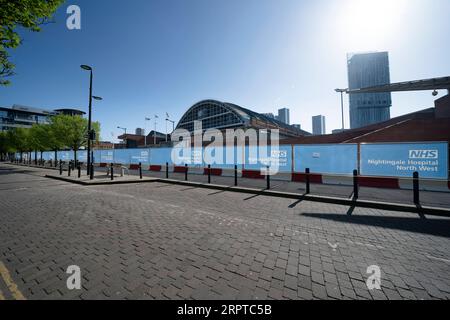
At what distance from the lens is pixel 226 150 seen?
17.6m

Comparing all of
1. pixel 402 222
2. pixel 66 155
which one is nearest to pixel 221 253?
pixel 402 222

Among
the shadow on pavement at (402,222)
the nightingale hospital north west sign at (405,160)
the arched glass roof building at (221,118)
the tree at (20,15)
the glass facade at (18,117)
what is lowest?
the shadow on pavement at (402,222)

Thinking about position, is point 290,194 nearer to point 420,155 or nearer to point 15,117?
point 420,155

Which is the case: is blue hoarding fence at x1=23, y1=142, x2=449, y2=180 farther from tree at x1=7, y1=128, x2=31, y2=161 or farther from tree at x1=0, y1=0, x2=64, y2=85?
tree at x1=7, y1=128, x2=31, y2=161

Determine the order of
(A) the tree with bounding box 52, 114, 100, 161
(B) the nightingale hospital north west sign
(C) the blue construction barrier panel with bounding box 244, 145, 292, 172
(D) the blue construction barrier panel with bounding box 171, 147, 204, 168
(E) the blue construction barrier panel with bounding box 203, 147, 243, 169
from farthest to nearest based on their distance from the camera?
(A) the tree with bounding box 52, 114, 100, 161, (D) the blue construction barrier panel with bounding box 171, 147, 204, 168, (E) the blue construction barrier panel with bounding box 203, 147, 243, 169, (C) the blue construction barrier panel with bounding box 244, 145, 292, 172, (B) the nightingale hospital north west sign

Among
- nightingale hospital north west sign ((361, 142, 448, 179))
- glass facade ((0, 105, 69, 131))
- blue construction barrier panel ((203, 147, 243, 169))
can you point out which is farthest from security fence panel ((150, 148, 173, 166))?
glass facade ((0, 105, 69, 131))

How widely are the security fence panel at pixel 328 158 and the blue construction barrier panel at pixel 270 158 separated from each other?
650 mm

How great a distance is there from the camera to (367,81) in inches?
3521

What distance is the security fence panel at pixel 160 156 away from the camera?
71.1ft

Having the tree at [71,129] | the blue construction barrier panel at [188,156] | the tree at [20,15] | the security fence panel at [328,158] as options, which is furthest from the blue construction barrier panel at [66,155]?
the security fence panel at [328,158]

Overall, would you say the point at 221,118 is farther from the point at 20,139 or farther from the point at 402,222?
the point at 402,222

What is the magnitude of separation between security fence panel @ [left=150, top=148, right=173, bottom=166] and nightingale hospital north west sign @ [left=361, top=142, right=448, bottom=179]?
18.1 meters

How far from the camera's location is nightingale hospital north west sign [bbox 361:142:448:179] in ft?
31.1

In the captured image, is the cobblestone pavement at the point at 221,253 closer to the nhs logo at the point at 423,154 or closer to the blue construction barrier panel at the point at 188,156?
the nhs logo at the point at 423,154
